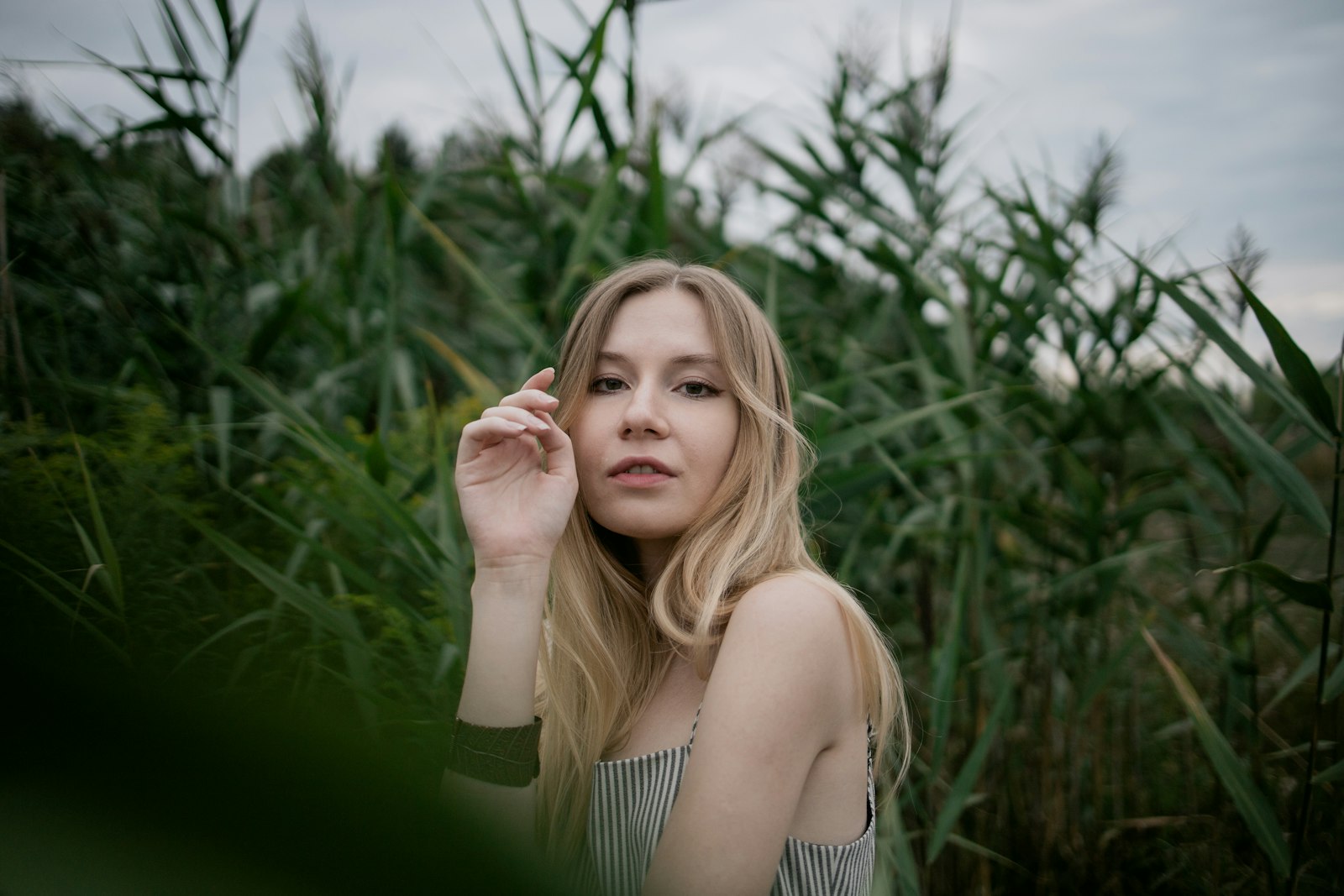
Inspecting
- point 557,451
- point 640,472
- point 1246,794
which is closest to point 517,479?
point 557,451

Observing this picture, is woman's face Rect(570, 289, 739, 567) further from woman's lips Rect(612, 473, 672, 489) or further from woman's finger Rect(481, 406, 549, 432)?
woman's finger Rect(481, 406, 549, 432)

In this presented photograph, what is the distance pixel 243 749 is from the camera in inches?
5.1

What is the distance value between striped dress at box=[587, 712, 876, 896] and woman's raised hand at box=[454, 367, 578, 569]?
0.33 meters

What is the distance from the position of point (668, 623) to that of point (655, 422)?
0.91 feet

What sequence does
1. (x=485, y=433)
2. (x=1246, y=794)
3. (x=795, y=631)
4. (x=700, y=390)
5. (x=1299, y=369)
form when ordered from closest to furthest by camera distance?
(x=795, y=631)
(x=485, y=433)
(x=700, y=390)
(x=1299, y=369)
(x=1246, y=794)

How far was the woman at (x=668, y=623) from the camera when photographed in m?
1.06

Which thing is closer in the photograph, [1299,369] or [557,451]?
[557,451]

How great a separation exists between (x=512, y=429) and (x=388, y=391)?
70 cm

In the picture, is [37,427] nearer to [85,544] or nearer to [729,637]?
[85,544]

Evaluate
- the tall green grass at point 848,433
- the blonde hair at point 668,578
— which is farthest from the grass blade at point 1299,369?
the blonde hair at point 668,578

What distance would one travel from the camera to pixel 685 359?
129 centimetres

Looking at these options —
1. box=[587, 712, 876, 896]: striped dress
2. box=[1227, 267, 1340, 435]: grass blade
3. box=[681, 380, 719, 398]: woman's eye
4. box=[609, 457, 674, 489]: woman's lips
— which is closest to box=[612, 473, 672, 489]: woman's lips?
box=[609, 457, 674, 489]: woman's lips

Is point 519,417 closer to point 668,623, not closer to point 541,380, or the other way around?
point 541,380

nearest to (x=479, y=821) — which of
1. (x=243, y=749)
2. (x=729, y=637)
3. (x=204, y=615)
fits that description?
(x=243, y=749)
